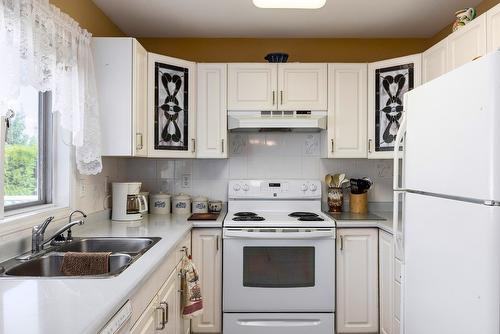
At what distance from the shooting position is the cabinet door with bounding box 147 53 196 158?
9.16 ft

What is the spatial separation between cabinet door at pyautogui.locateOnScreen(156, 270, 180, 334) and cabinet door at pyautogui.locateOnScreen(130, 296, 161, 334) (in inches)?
1.8

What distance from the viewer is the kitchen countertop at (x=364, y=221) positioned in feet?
8.66

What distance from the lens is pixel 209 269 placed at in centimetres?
270

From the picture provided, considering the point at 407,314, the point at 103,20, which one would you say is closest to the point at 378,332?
the point at 407,314

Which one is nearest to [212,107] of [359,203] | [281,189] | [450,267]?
[281,189]

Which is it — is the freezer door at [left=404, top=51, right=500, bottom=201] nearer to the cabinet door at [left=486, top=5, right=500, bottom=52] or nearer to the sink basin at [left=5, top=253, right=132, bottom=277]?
the cabinet door at [left=486, top=5, right=500, bottom=52]

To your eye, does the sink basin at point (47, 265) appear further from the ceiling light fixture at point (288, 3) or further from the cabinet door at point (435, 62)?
the cabinet door at point (435, 62)

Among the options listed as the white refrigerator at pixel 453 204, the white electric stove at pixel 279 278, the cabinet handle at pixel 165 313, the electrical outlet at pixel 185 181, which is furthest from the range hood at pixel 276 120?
the cabinet handle at pixel 165 313

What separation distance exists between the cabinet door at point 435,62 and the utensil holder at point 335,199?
1061 mm

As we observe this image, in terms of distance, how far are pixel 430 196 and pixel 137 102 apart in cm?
184

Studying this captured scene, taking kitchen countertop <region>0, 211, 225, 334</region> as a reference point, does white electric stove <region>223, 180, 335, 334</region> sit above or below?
below

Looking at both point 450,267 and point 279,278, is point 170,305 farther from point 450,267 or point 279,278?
point 450,267

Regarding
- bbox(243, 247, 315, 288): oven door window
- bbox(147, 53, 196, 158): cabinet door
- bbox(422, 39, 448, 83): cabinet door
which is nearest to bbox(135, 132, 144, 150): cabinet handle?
bbox(147, 53, 196, 158): cabinet door

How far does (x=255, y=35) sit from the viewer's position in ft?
10.7
